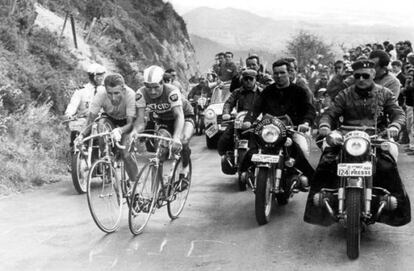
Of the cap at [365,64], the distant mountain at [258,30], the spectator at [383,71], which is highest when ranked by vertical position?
the cap at [365,64]

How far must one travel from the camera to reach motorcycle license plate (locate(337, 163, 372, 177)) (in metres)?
6.75

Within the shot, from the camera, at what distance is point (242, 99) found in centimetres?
1191

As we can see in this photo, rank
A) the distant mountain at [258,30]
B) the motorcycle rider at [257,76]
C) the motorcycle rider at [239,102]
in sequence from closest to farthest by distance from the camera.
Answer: the motorcycle rider at [239,102], the motorcycle rider at [257,76], the distant mountain at [258,30]

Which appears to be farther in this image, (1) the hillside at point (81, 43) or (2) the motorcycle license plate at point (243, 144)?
(1) the hillside at point (81, 43)

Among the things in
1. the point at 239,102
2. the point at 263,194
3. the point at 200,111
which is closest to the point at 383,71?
the point at 239,102

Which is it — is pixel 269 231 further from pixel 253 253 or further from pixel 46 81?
pixel 46 81

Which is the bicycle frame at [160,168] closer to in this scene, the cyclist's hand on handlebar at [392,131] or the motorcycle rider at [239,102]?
the cyclist's hand on handlebar at [392,131]

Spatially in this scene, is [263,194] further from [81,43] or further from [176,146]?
[81,43]

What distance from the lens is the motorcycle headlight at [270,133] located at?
323 inches

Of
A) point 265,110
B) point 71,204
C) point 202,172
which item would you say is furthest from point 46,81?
point 265,110

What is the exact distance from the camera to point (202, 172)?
13.0m

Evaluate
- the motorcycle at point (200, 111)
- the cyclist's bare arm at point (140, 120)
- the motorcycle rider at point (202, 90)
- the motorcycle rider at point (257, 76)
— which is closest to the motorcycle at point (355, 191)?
the cyclist's bare arm at point (140, 120)

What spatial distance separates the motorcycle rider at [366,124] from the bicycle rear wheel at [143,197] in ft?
5.91

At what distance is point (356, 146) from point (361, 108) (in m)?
1.08
